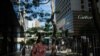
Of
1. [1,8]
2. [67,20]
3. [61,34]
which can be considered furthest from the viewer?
[67,20]

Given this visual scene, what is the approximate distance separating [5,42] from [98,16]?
1588 centimetres

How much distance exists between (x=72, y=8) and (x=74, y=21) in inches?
173

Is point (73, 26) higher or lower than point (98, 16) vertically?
lower

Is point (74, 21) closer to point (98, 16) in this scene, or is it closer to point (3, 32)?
point (3, 32)

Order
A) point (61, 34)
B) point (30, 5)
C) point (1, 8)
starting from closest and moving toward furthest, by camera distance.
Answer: point (1, 8)
point (30, 5)
point (61, 34)

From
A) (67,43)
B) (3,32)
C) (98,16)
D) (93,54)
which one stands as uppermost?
(98,16)

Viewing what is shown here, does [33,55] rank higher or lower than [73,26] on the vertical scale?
higher

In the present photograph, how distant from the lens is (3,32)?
2556 cm

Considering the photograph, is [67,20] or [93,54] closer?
[93,54]

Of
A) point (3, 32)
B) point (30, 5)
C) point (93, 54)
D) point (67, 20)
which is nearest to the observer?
point (3, 32)

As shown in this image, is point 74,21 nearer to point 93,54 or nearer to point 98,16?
point 93,54

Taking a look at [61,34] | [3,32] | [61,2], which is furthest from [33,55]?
[61,2]

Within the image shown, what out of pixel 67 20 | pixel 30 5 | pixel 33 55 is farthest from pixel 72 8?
pixel 33 55

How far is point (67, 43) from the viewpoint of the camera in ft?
330
